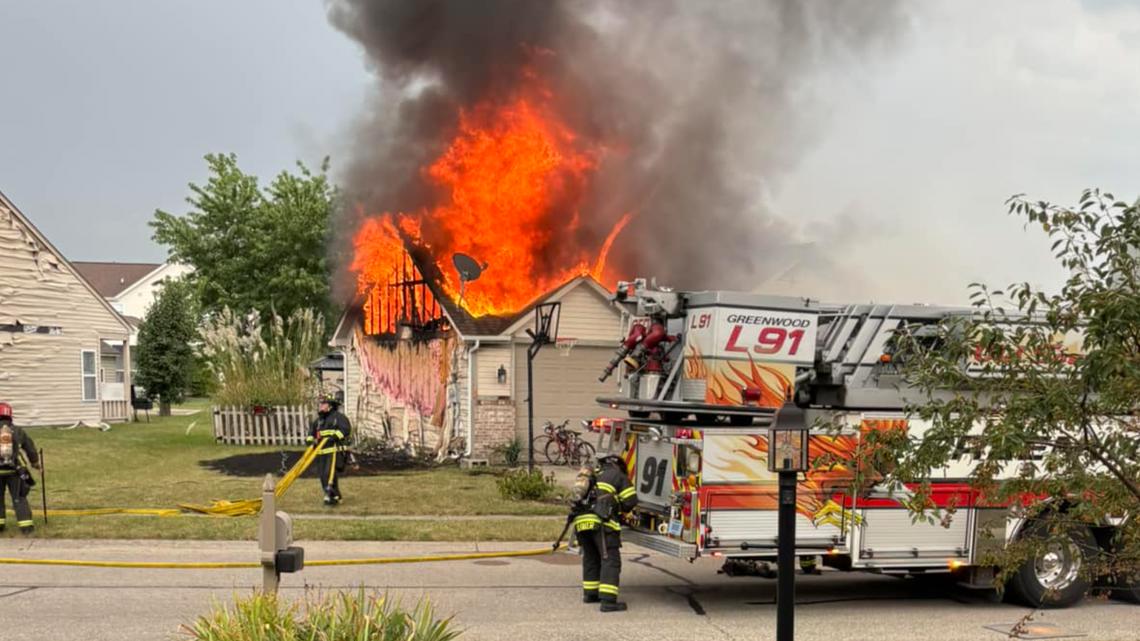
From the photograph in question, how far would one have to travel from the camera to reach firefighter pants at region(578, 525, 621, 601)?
933 centimetres

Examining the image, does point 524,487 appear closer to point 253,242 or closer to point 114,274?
point 253,242

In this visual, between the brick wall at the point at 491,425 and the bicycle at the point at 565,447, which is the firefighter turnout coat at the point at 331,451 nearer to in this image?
the brick wall at the point at 491,425

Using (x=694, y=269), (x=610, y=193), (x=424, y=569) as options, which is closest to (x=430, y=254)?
(x=610, y=193)

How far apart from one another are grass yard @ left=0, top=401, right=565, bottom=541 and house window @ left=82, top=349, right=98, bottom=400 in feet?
17.9

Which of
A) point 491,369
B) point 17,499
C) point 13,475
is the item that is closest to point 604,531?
point 17,499

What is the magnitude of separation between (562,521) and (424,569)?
3.18m

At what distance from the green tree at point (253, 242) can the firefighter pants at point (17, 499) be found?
2916cm

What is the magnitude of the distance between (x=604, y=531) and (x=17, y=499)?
7339 millimetres

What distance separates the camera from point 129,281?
82.1 metres

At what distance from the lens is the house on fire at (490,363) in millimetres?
21406

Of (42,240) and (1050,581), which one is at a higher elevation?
(42,240)

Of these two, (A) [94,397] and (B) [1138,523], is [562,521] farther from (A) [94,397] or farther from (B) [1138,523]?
(A) [94,397]

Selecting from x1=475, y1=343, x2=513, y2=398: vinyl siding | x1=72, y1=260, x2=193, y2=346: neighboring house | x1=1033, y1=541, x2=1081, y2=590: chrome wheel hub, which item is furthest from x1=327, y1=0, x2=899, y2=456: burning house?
x1=72, y1=260, x2=193, y2=346: neighboring house

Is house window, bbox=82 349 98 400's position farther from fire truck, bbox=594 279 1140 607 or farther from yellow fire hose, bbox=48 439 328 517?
fire truck, bbox=594 279 1140 607
